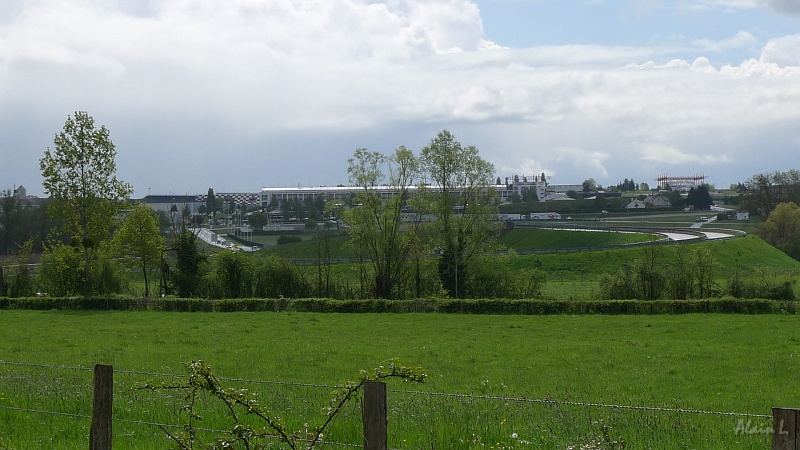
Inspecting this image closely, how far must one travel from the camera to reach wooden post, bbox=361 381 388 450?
680 centimetres

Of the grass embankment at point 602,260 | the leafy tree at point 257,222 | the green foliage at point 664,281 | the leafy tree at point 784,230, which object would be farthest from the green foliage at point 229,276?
the leafy tree at point 257,222

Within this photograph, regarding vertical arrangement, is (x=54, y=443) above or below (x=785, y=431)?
below

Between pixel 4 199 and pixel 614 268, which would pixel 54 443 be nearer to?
pixel 614 268

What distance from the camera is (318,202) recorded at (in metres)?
195

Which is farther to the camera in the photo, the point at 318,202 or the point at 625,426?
the point at 318,202

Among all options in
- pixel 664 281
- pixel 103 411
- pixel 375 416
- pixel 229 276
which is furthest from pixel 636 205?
pixel 375 416

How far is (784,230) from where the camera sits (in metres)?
97.1

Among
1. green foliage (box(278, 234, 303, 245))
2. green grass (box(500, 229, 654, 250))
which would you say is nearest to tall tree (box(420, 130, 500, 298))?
green grass (box(500, 229, 654, 250))

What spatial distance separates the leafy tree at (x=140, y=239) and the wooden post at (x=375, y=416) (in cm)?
5404

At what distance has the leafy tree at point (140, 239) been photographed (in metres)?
58.2

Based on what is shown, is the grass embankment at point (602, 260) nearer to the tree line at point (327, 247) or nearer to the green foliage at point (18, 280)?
the tree line at point (327, 247)

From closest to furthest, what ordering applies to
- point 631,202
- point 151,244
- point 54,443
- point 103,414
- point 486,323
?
point 103,414, point 54,443, point 486,323, point 151,244, point 631,202

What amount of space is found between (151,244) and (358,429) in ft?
165

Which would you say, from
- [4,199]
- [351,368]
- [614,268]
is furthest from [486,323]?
[4,199]
